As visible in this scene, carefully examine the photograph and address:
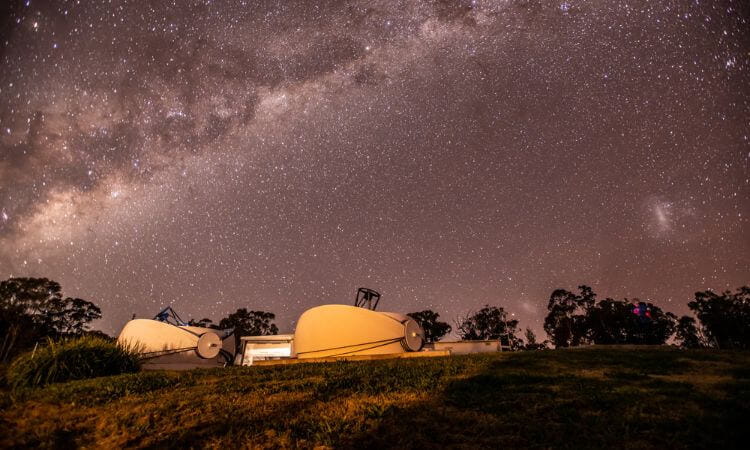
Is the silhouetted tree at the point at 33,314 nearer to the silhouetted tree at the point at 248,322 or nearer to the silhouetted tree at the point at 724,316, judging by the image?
the silhouetted tree at the point at 248,322

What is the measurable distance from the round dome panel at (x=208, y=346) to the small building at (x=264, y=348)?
4.46 m

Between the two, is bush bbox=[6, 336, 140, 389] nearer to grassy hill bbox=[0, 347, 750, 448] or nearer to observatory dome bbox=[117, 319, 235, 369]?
grassy hill bbox=[0, 347, 750, 448]

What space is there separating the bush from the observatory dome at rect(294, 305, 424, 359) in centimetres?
819

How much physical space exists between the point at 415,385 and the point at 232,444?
3.57 metres

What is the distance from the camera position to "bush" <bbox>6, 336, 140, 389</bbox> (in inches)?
388

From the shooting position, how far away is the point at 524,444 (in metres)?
4.21

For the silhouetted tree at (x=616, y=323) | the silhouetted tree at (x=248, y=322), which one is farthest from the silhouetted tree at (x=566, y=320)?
the silhouetted tree at (x=248, y=322)

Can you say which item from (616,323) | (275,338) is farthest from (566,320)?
(275,338)

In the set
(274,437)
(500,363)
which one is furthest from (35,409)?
(500,363)

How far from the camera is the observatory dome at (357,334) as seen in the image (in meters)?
17.9

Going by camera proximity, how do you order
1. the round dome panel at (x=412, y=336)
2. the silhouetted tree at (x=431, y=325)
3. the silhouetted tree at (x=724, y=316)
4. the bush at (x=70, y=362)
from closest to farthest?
the bush at (x=70, y=362)
the round dome panel at (x=412, y=336)
the silhouetted tree at (x=724, y=316)
the silhouetted tree at (x=431, y=325)

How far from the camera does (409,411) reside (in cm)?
542

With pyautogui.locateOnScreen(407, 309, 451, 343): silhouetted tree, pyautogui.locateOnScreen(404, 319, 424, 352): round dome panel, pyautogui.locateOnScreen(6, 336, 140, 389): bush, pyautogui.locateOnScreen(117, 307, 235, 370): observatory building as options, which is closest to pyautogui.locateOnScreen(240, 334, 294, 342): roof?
pyautogui.locateOnScreen(117, 307, 235, 370): observatory building

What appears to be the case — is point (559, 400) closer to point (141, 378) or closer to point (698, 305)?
point (141, 378)
